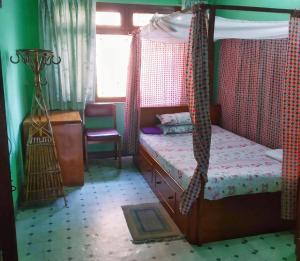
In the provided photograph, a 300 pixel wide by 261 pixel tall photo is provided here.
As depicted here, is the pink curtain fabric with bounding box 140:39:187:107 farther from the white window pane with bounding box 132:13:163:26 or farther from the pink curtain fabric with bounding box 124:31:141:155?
the white window pane with bounding box 132:13:163:26

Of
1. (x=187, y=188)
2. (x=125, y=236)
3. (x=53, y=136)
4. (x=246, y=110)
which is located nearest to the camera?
(x=187, y=188)

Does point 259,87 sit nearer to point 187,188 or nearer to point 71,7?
point 187,188

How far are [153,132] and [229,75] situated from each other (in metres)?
1.36

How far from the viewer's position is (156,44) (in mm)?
4457

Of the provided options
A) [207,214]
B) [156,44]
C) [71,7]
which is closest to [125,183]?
[207,214]

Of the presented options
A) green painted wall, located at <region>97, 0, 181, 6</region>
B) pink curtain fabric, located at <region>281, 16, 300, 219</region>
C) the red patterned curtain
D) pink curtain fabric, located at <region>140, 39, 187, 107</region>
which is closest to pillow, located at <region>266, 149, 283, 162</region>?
pink curtain fabric, located at <region>281, 16, 300, 219</region>

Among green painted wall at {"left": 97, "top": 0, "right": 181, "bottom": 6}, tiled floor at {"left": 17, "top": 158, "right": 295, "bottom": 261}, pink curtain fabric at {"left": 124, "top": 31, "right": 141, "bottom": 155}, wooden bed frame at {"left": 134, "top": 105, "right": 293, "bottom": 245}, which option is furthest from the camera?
green painted wall at {"left": 97, "top": 0, "right": 181, "bottom": 6}

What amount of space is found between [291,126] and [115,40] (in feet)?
10.6

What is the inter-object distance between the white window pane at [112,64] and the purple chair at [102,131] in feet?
1.04

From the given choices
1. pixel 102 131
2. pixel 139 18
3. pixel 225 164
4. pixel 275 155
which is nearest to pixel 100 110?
pixel 102 131

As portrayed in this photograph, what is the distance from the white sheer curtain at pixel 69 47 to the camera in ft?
14.0

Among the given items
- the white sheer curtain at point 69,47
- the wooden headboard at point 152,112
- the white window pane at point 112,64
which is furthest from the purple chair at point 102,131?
the wooden headboard at point 152,112

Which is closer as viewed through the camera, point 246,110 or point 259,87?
point 259,87

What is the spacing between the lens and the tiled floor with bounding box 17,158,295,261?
8.08 ft
